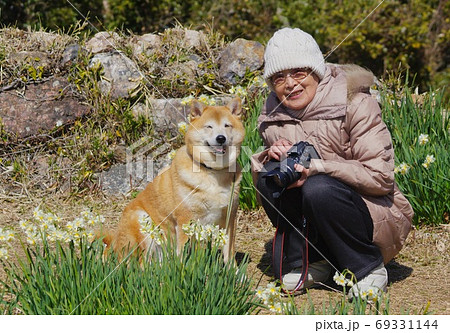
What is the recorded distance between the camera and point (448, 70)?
921cm

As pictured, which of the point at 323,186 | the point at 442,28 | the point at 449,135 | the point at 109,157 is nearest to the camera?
the point at 323,186

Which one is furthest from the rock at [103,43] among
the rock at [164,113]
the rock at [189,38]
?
the rock at [164,113]

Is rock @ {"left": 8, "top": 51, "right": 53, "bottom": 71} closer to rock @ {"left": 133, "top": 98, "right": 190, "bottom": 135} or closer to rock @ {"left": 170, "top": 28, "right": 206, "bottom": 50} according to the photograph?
rock @ {"left": 133, "top": 98, "right": 190, "bottom": 135}

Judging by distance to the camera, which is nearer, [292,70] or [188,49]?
[292,70]

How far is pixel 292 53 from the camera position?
313 cm

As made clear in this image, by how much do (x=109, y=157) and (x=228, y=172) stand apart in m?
1.86

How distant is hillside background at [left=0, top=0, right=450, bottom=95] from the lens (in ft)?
27.8

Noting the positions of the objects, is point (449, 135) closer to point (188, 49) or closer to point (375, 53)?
point (188, 49)

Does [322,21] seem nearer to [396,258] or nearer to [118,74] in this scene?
[118,74]

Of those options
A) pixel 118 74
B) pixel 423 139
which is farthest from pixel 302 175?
pixel 118 74

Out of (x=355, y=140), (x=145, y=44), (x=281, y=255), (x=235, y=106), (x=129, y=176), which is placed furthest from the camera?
(x=145, y=44)

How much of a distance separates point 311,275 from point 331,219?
1.44 feet
